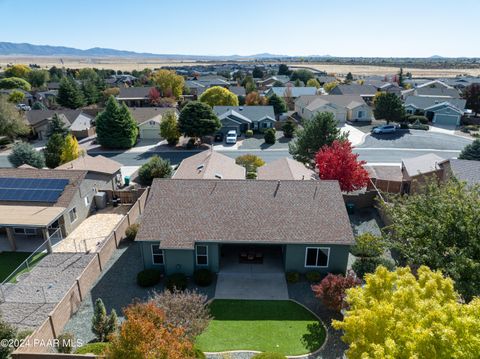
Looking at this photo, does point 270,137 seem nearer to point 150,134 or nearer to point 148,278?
point 150,134

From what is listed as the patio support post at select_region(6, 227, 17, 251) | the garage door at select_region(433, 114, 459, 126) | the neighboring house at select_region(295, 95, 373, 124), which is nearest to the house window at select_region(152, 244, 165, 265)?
the patio support post at select_region(6, 227, 17, 251)

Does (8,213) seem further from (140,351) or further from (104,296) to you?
(140,351)

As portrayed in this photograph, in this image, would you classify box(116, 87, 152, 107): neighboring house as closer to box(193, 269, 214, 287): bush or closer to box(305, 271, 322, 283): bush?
box(193, 269, 214, 287): bush

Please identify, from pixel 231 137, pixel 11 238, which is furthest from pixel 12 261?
pixel 231 137

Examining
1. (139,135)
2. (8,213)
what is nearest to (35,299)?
(8,213)

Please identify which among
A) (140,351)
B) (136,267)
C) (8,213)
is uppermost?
(140,351)

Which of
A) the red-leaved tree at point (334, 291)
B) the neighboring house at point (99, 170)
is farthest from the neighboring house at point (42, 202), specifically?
the red-leaved tree at point (334, 291)
